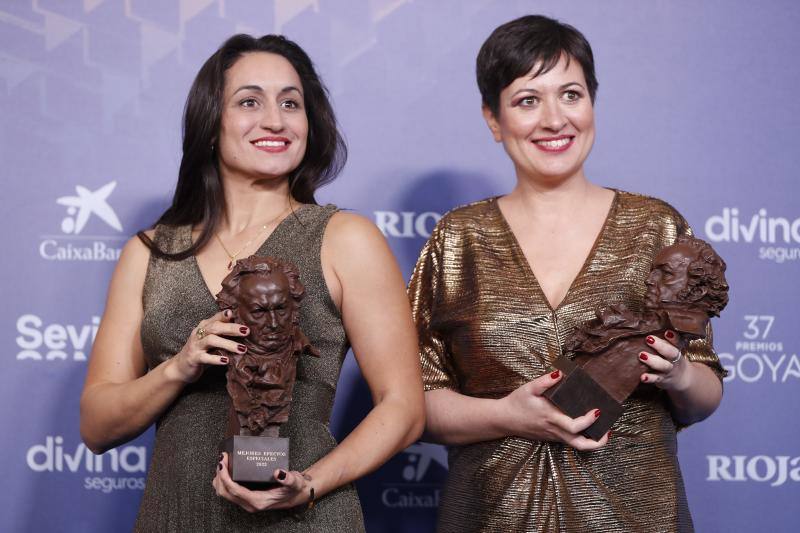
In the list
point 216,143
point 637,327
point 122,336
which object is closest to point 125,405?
point 122,336

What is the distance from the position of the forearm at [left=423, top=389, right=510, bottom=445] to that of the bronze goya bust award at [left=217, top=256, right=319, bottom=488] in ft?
1.64

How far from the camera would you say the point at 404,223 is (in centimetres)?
309

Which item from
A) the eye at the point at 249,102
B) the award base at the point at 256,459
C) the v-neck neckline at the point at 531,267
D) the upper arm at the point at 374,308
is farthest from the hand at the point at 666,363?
the eye at the point at 249,102

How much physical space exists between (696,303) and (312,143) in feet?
3.07

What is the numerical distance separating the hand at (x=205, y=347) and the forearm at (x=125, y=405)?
27mm

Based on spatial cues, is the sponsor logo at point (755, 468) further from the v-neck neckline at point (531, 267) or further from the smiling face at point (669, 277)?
the smiling face at point (669, 277)

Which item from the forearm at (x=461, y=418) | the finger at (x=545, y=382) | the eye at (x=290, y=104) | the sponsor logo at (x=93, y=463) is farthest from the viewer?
the sponsor logo at (x=93, y=463)

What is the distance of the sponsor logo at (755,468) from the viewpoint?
10.1ft

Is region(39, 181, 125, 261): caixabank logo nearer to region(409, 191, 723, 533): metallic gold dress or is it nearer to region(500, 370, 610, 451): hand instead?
region(409, 191, 723, 533): metallic gold dress

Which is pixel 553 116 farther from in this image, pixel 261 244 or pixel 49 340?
pixel 49 340

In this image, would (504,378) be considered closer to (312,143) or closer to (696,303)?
(696,303)

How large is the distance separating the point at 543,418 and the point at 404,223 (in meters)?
1.20

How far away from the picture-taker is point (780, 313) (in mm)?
3111

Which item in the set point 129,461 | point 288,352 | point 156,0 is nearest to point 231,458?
point 288,352
